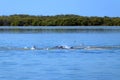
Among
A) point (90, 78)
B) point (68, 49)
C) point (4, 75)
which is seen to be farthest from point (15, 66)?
point (68, 49)

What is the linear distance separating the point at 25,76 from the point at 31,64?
4.05 metres

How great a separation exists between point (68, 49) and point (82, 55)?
16.7ft

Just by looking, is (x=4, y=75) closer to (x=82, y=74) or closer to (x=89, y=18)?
(x=82, y=74)

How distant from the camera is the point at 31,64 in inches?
918

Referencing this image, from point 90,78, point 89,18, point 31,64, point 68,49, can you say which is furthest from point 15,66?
point 89,18

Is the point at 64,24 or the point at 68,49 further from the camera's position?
the point at 64,24

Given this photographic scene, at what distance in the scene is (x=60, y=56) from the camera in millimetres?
27500

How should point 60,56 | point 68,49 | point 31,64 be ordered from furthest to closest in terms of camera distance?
1. point 68,49
2. point 60,56
3. point 31,64

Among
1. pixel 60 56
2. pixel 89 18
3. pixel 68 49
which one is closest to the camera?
pixel 60 56

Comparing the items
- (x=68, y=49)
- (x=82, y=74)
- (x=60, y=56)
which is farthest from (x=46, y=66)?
(x=68, y=49)

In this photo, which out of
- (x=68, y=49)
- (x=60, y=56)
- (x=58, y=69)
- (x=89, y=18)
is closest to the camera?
(x=58, y=69)

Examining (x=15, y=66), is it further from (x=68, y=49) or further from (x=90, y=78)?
(x=68, y=49)

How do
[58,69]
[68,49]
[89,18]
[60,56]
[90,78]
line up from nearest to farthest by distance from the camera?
[90,78] → [58,69] → [60,56] → [68,49] → [89,18]

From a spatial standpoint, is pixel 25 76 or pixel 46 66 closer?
pixel 25 76
